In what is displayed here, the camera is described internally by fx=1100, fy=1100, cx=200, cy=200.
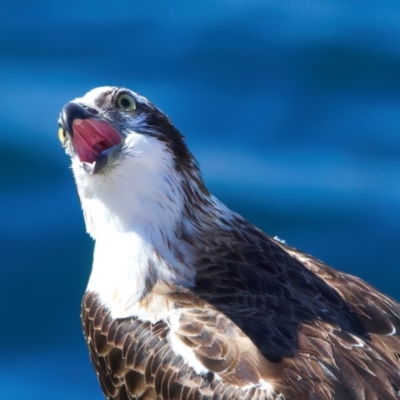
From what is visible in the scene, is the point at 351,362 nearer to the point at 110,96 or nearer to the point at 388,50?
the point at 110,96

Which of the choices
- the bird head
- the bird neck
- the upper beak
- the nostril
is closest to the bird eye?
the bird head

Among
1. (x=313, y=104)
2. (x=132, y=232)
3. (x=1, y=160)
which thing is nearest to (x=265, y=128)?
(x=313, y=104)

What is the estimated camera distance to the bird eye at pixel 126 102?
19.5 feet

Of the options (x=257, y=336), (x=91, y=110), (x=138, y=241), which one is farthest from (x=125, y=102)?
(x=257, y=336)

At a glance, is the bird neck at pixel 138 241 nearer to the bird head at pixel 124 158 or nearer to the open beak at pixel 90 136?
the bird head at pixel 124 158

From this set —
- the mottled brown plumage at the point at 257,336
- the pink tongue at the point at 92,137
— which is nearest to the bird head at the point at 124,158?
the pink tongue at the point at 92,137

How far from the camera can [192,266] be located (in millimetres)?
6027

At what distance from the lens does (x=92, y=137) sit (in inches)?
226

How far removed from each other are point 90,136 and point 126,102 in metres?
0.35

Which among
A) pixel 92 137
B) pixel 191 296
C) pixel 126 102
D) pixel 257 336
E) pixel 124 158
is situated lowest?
pixel 257 336

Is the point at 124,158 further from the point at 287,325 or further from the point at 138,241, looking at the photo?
the point at 287,325

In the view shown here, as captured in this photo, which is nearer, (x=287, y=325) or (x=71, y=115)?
(x=287, y=325)

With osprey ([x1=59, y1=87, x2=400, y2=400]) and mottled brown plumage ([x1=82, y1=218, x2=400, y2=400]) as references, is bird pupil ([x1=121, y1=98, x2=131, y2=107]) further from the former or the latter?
mottled brown plumage ([x1=82, y1=218, x2=400, y2=400])

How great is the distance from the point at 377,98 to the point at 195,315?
397 cm
